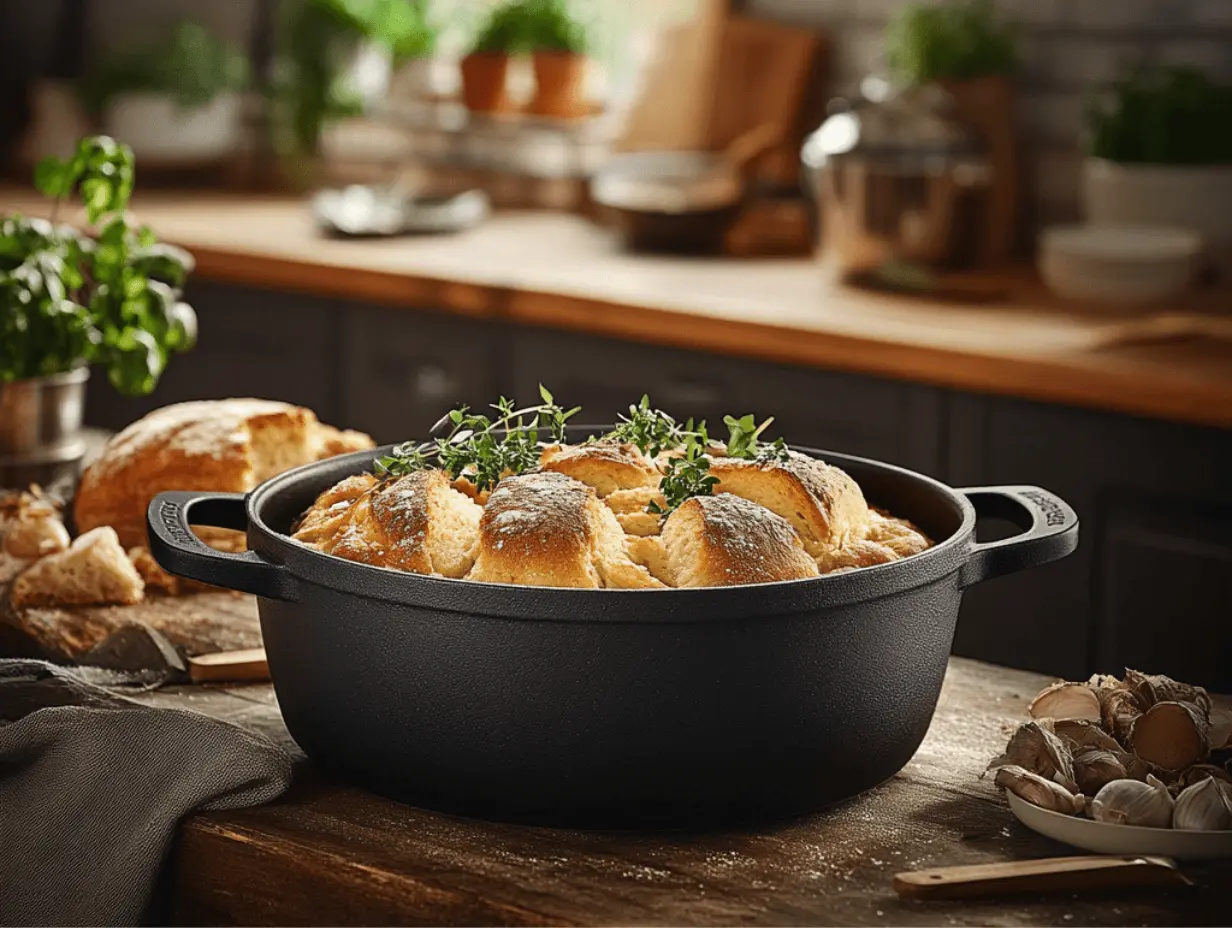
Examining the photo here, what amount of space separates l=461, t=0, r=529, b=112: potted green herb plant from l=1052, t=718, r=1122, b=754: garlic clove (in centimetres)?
308

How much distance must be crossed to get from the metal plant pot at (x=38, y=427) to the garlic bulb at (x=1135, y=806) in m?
1.21

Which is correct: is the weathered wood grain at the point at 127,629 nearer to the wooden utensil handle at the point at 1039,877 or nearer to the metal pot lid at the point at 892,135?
the wooden utensil handle at the point at 1039,877

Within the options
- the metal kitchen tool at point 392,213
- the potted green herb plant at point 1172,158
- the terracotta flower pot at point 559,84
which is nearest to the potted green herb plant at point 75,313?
the metal kitchen tool at point 392,213

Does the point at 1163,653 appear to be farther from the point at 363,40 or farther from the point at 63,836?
the point at 363,40

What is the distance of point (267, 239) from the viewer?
145 inches

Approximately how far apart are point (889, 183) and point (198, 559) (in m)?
2.08

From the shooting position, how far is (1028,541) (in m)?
1.26

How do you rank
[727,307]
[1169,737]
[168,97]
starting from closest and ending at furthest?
[1169,737], [727,307], [168,97]

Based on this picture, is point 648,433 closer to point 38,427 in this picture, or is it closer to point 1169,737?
point 1169,737

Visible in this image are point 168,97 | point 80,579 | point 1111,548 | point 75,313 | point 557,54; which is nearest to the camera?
point 80,579

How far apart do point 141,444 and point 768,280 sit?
166cm

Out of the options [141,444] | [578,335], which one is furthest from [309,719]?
[578,335]

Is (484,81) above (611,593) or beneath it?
above

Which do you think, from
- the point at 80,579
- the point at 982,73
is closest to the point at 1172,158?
the point at 982,73
